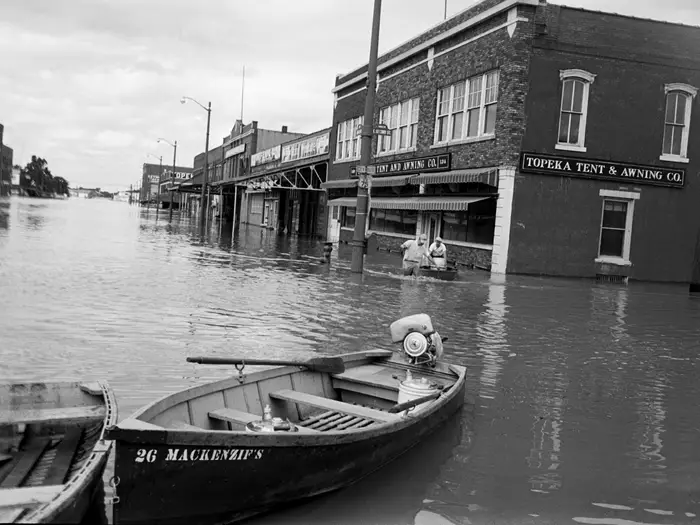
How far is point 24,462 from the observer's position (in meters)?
4.80

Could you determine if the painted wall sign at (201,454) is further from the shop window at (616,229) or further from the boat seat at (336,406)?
the shop window at (616,229)

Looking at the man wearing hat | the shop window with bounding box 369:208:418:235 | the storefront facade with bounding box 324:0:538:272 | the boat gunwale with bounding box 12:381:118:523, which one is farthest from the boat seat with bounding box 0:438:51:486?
the shop window with bounding box 369:208:418:235

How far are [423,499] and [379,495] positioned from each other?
0.33 meters

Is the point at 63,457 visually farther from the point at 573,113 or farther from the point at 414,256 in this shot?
the point at 573,113

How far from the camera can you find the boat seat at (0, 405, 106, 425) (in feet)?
16.6

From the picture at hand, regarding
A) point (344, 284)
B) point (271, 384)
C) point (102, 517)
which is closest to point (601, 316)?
point (344, 284)

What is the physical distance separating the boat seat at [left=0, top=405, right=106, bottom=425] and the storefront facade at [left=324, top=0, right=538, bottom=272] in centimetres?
1603

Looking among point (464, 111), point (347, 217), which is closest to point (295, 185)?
point (347, 217)

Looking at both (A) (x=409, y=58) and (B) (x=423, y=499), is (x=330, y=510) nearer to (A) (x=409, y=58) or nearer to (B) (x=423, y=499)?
(B) (x=423, y=499)

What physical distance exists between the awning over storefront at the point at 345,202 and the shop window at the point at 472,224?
8585 mm

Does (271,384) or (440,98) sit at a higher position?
(440,98)

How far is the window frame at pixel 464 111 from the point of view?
2514 cm

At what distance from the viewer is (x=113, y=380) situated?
790cm

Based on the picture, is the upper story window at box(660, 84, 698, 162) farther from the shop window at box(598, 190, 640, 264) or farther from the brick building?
the shop window at box(598, 190, 640, 264)
